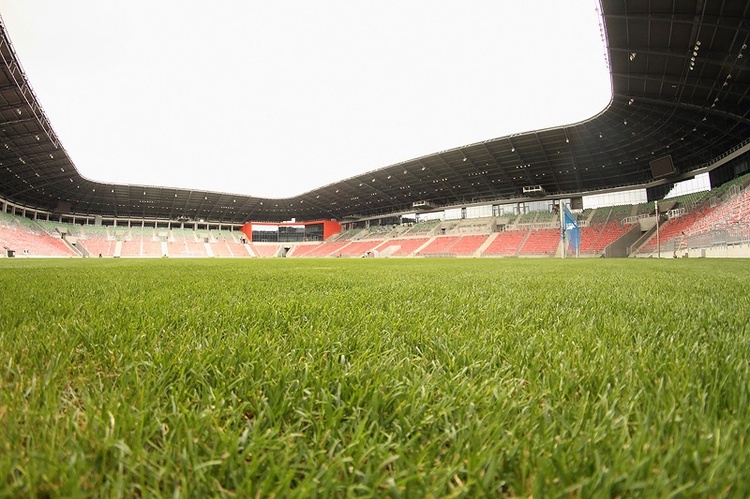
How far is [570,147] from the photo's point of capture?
2927 centimetres

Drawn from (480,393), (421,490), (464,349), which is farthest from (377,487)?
(464,349)

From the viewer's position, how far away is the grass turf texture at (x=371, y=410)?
0.51 m

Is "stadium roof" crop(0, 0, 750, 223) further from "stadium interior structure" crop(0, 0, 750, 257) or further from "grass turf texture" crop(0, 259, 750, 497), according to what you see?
"grass turf texture" crop(0, 259, 750, 497)

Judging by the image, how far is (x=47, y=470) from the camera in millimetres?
492

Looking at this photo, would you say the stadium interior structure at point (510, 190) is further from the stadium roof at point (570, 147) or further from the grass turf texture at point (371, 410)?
the grass turf texture at point (371, 410)

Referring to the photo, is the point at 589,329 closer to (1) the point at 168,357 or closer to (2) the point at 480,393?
(2) the point at 480,393

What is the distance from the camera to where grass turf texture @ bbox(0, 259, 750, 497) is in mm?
511

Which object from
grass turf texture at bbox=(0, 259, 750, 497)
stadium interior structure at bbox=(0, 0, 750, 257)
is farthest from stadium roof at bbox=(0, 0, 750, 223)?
grass turf texture at bbox=(0, 259, 750, 497)

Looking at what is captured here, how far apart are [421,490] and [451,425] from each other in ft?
0.73

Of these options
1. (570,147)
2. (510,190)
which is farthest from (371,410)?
(510,190)

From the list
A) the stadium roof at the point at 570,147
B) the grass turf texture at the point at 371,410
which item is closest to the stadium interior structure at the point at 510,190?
the stadium roof at the point at 570,147

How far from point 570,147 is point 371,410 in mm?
34900

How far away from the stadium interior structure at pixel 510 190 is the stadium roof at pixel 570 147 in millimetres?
110

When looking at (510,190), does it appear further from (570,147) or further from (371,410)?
(371,410)
